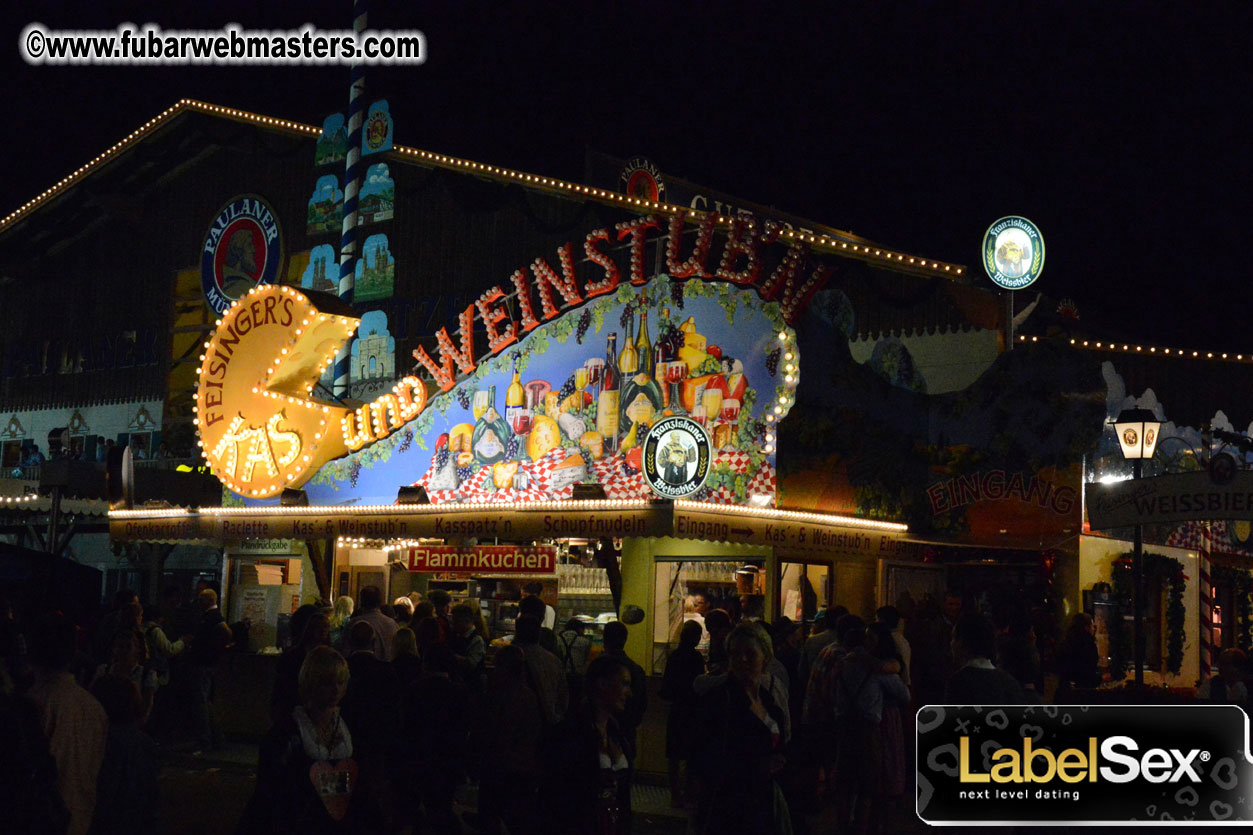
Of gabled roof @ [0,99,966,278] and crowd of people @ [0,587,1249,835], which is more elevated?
gabled roof @ [0,99,966,278]

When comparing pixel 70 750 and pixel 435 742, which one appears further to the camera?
pixel 435 742

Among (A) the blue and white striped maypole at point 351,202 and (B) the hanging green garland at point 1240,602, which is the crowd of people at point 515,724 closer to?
(A) the blue and white striped maypole at point 351,202

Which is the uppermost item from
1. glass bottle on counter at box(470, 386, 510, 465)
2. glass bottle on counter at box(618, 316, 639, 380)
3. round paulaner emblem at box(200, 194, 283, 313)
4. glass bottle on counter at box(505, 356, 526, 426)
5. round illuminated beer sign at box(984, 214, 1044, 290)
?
round paulaner emblem at box(200, 194, 283, 313)

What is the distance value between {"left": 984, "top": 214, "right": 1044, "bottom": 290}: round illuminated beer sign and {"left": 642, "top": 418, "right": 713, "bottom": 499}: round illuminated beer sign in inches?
199

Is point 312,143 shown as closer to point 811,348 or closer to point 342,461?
point 342,461

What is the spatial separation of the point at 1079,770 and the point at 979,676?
2.57ft

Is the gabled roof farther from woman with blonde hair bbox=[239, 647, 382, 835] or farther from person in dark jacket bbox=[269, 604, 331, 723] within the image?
woman with blonde hair bbox=[239, 647, 382, 835]

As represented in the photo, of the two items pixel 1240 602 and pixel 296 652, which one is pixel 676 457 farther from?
pixel 1240 602

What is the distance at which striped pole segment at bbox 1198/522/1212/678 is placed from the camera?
19500mm

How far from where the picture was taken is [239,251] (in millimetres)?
24859

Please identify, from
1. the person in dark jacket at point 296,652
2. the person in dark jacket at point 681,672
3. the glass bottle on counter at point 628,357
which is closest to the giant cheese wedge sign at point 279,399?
the glass bottle on counter at point 628,357

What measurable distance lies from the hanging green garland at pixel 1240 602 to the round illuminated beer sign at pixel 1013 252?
6.75 m

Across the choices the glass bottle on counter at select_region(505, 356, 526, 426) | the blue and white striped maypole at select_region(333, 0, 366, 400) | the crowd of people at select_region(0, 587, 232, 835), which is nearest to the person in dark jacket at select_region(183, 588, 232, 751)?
the glass bottle on counter at select_region(505, 356, 526, 426)

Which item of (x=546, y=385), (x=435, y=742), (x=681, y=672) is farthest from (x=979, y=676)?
(x=546, y=385)
